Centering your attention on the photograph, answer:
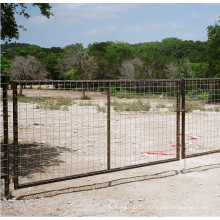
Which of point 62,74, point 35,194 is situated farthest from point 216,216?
point 62,74

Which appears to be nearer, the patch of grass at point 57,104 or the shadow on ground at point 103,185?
the shadow on ground at point 103,185

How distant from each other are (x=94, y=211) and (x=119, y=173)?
191 cm

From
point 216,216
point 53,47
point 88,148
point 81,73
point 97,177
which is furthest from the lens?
point 53,47

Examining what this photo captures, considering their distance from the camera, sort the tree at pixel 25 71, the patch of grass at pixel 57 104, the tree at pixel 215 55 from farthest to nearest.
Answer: the tree at pixel 25 71 < the tree at pixel 215 55 < the patch of grass at pixel 57 104

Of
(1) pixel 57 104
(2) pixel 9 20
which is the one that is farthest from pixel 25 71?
(2) pixel 9 20

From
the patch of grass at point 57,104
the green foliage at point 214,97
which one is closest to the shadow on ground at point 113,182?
the green foliage at point 214,97

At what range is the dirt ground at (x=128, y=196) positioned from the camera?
4852mm

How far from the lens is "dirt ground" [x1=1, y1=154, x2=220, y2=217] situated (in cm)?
485

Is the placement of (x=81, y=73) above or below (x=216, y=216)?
above

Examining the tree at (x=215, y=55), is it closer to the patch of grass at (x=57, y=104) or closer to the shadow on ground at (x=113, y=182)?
the patch of grass at (x=57, y=104)

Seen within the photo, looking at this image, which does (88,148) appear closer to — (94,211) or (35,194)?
(35,194)

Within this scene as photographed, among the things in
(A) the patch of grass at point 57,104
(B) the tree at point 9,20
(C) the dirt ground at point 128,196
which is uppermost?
(B) the tree at point 9,20

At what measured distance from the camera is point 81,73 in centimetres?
4519

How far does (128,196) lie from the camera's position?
5.48 metres
